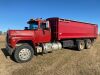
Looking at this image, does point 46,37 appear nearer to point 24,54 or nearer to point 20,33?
point 20,33

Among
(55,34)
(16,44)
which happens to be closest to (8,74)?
(16,44)

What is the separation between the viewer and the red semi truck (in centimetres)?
1014

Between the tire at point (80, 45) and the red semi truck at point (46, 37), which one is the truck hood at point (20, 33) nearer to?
the red semi truck at point (46, 37)

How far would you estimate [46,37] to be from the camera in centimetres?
1227

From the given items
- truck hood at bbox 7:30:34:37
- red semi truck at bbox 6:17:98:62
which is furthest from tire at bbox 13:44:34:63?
truck hood at bbox 7:30:34:37

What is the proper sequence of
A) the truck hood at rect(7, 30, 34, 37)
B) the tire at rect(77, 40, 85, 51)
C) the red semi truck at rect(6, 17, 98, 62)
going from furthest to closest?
the tire at rect(77, 40, 85, 51) < the red semi truck at rect(6, 17, 98, 62) < the truck hood at rect(7, 30, 34, 37)

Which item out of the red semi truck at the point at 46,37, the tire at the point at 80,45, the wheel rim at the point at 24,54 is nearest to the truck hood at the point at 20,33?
the red semi truck at the point at 46,37

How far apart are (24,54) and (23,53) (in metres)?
0.10

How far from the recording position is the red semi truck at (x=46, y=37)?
10135mm

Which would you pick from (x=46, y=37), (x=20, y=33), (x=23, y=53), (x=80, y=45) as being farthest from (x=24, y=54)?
(x=80, y=45)

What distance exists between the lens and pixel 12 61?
10.1m

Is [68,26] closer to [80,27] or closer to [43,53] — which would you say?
[80,27]

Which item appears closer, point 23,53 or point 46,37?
point 23,53

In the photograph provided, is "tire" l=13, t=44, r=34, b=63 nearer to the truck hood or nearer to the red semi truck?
the red semi truck
